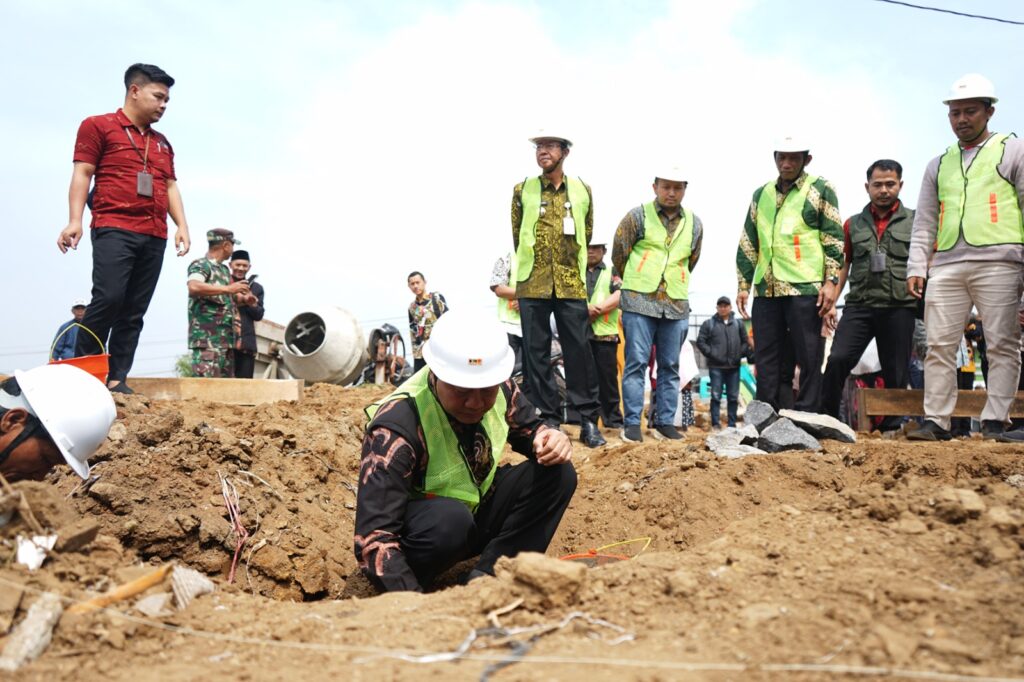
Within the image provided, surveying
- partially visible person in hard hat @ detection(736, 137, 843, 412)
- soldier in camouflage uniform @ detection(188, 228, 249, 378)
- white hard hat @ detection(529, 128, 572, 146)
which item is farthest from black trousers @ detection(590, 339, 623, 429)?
soldier in camouflage uniform @ detection(188, 228, 249, 378)

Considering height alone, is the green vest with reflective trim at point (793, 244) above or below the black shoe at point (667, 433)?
above

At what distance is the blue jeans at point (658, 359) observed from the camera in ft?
20.7

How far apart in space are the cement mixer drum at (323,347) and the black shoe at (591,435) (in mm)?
6711

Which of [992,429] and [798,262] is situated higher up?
[798,262]

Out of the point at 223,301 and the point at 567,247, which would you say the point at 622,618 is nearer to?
the point at 567,247

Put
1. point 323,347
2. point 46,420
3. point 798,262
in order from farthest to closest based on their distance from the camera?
point 323,347 → point 798,262 → point 46,420

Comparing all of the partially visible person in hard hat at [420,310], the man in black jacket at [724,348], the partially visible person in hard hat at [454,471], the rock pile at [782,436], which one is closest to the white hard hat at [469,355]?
the partially visible person in hard hat at [454,471]

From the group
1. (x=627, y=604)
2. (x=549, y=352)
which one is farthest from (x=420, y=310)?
(x=627, y=604)

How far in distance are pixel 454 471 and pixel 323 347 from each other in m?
9.06

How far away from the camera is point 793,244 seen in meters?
6.00

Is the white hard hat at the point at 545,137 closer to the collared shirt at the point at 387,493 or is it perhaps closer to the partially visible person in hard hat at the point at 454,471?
the partially visible person in hard hat at the point at 454,471

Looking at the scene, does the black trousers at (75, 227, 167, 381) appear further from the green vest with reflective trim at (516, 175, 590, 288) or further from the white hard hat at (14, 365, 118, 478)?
the green vest with reflective trim at (516, 175, 590, 288)

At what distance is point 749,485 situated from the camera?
467cm

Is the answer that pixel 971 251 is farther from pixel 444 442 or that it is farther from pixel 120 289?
pixel 120 289
